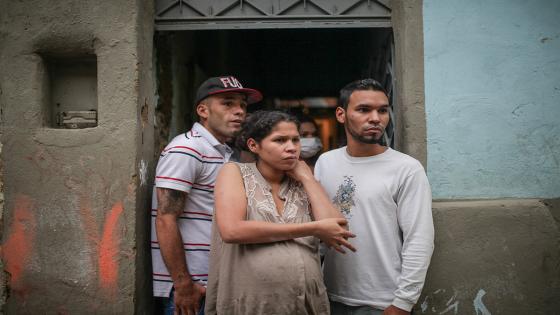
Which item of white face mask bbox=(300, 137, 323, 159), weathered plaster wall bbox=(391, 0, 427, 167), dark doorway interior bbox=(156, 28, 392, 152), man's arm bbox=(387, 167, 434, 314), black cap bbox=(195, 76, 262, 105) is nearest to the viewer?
man's arm bbox=(387, 167, 434, 314)

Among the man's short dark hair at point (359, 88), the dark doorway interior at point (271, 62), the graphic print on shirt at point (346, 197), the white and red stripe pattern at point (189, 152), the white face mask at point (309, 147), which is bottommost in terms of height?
the graphic print on shirt at point (346, 197)

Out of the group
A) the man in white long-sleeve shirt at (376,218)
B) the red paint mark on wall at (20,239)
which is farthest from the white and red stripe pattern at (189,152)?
the red paint mark on wall at (20,239)

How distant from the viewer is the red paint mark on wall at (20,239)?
2936mm

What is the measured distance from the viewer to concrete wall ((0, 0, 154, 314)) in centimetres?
289

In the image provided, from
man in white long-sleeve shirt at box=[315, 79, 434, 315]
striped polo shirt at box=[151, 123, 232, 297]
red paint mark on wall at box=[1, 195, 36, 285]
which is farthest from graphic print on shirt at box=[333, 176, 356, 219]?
red paint mark on wall at box=[1, 195, 36, 285]

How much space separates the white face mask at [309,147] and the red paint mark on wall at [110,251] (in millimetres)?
1711

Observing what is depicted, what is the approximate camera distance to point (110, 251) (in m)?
2.89

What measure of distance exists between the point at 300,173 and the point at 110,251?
150 cm

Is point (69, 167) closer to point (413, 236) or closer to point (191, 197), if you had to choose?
point (191, 197)

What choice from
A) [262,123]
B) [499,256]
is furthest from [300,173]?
[499,256]

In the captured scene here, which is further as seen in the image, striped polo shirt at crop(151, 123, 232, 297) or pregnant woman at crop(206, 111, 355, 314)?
striped polo shirt at crop(151, 123, 232, 297)

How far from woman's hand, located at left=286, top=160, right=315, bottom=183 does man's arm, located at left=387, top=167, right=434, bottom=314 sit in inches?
19.7

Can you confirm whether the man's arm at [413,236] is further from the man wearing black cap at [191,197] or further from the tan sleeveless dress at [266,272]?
the man wearing black cap at [191,197]

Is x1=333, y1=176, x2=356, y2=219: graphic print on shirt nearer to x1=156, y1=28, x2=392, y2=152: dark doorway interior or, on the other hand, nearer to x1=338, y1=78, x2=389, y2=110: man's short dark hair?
x1=338, y1=78, x2=389, y2=110: man's short dark hair
